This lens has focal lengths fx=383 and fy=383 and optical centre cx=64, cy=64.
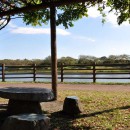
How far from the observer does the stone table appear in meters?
9.16

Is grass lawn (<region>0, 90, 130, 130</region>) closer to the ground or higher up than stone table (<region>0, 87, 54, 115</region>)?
closer to the ground

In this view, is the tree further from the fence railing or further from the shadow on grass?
the fence railing

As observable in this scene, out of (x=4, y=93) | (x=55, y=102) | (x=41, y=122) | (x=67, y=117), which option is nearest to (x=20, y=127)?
(x=41, y=122)

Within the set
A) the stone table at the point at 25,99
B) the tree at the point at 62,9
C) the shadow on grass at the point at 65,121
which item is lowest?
the shadow on grass at the point at 65,121

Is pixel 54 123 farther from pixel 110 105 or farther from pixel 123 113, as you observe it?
pixel 110 105

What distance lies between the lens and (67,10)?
1351 centimetres

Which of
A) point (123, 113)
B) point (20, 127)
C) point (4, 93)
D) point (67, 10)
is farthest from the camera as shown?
point (67, 10)

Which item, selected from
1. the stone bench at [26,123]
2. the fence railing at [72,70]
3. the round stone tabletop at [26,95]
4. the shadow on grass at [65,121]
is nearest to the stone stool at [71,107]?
the shadow on grass at [65,121]

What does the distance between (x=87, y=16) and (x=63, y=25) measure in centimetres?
91

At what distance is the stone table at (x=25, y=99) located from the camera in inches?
361

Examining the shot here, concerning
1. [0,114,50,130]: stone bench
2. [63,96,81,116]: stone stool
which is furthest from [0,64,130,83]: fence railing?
[0,114,50,130]: stone bench

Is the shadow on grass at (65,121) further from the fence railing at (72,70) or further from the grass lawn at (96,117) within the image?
the fence railing at (72,70)

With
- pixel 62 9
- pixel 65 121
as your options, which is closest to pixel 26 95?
pixel 65 121

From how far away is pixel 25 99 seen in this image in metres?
9.16
